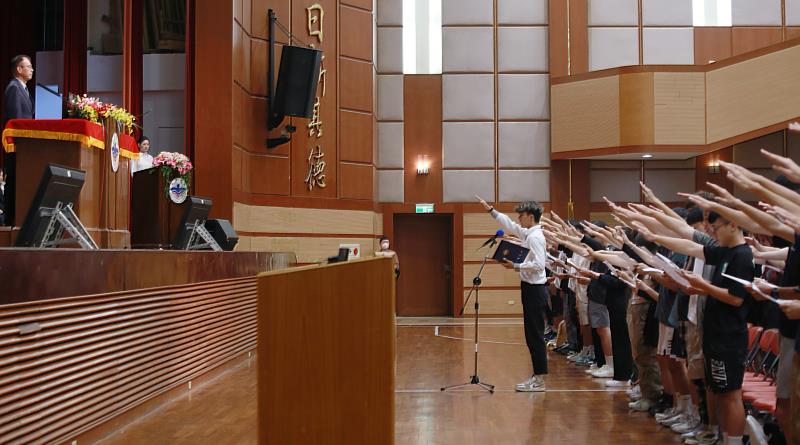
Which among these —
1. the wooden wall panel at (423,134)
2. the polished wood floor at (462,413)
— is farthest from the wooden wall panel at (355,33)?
the polished wood floor at (462,413)

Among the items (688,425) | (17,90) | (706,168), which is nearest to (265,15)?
(17,90)

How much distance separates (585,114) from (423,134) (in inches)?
121

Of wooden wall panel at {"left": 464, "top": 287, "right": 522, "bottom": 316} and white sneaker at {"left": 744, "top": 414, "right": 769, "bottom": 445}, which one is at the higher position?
white sneaker at {"left": 744, "top": 414, "right": 769, "bottom": 445}

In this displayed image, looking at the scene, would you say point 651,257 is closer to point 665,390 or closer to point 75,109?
point 665,390

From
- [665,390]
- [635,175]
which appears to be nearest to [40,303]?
[665,390]

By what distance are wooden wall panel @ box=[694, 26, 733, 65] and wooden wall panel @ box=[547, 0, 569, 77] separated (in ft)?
8.04

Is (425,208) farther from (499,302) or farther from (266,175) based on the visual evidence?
(266,175)

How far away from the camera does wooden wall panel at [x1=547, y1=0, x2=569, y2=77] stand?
14.9 meters

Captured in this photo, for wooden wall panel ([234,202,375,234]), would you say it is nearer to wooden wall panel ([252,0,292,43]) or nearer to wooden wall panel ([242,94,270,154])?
wooden wall panel ([242,94,270,154])

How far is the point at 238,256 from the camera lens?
862cm

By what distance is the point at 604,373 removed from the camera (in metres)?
7.73

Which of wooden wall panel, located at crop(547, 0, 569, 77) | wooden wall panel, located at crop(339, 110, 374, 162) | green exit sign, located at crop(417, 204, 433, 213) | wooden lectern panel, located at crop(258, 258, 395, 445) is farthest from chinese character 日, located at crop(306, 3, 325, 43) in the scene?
wooden lectern panel, located at crop(258, 258, 395, 445)

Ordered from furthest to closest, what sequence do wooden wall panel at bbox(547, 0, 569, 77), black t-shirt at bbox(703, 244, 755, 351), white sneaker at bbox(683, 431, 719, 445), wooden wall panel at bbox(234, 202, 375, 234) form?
wooden wall panel at bbox(547, 0, 569, 77)
wooden wall panel at bbox(234, 202, 375, 234)
white sneaker at bbox(683, 431, 719, 445)
black t-shirt at bbox(703, 244, 755, 351)

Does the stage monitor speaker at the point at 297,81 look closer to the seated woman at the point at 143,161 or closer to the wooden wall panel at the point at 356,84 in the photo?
the wooden wall panel at the point at 356,84
